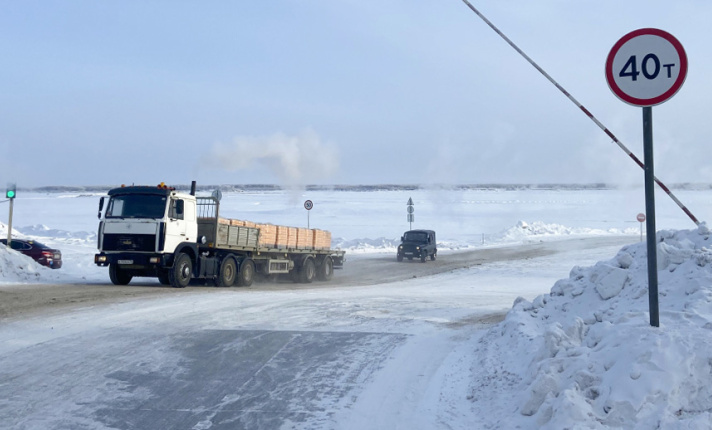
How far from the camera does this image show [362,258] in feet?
124

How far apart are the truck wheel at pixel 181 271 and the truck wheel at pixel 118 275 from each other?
5.83ft

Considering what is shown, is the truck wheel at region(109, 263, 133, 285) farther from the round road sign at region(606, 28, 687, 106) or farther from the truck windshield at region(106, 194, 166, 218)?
the round road sign at region(606, 28, 687, 106)

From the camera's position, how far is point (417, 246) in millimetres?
35438

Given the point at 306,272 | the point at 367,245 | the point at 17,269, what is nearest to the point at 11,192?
the point at 17,269

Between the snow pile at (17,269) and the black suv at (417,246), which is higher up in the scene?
the black suv at (417,246)

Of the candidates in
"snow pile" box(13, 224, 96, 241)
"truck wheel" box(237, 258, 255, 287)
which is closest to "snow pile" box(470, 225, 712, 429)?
"truck wheel" box(237, 258, 255, 287)

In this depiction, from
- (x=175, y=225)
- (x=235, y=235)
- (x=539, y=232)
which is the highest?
(x=539, y=232)

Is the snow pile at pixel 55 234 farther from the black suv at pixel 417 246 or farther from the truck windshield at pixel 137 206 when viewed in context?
the truck windshield at pixel 137 206

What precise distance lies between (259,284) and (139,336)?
13783mm

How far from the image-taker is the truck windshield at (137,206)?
18734 millimetres

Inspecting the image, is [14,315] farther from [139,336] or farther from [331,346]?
[331,346]

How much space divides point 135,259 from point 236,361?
11.3 meters

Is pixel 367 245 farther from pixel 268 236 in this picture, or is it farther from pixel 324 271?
pixel 268 236

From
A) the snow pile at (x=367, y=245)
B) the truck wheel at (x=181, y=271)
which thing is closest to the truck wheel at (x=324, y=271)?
the truck wheel at (x=181, y=271)
